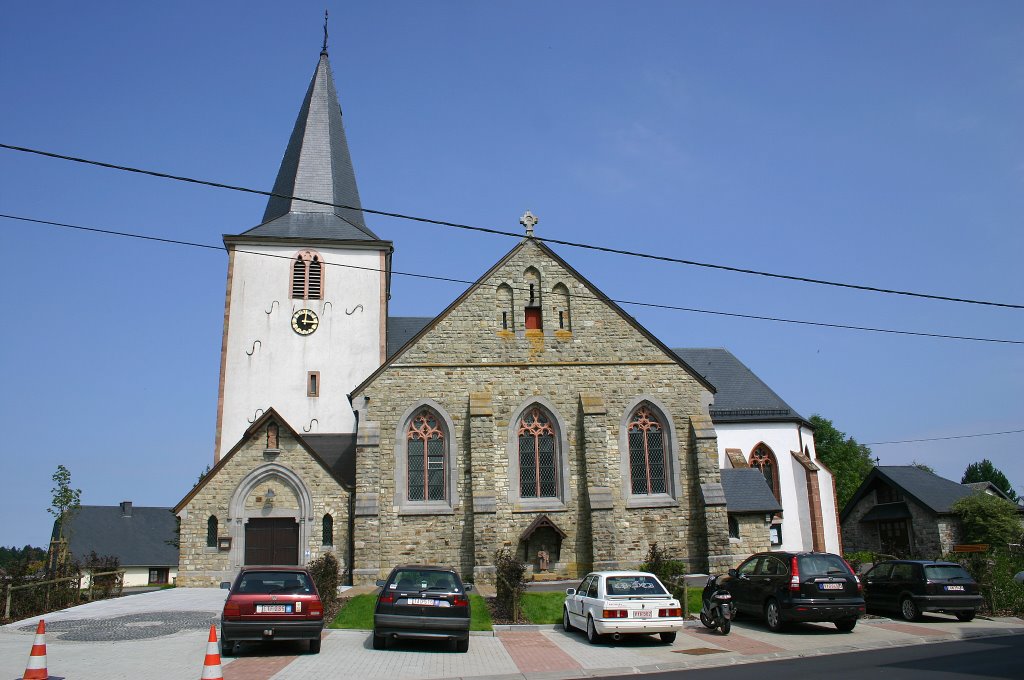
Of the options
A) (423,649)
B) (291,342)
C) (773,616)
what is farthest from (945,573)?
(291,342)

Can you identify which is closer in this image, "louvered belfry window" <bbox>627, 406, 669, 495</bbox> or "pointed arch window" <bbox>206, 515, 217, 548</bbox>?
"pointed arch window" <bbox>206, 515, 217, 548</bbox>

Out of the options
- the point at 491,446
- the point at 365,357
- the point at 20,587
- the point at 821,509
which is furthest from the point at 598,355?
the point at 20,587

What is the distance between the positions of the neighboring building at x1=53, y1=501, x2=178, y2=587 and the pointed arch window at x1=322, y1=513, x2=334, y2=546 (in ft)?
139

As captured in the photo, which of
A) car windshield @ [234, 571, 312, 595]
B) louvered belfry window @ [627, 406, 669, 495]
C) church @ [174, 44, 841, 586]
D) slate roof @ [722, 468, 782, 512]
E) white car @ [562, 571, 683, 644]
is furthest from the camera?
slate roof @ [722, 468, 782, 512]

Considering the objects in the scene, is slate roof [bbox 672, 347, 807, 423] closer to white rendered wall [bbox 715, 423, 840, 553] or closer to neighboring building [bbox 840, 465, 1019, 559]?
white rendered wall [bbox 715, 423, 840, 553]

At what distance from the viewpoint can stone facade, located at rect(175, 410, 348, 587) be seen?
23.5 meters

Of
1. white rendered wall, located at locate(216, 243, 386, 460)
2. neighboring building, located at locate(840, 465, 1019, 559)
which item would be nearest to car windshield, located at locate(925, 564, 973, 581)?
neighboring building, located at locate(840, 465, 1019, 559)

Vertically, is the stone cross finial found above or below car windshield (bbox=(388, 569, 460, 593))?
above

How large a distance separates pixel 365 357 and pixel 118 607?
520 inches

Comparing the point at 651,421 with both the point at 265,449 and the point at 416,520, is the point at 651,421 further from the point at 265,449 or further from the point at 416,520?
the point at 265,449

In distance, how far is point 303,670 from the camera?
36.2ft

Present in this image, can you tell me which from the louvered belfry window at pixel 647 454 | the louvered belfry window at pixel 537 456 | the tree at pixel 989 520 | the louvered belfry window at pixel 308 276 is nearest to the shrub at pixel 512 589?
the louvered belfry window at pixel 537 456

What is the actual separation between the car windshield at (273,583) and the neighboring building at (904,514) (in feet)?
95.3

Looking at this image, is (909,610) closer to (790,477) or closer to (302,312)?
(790,477)
